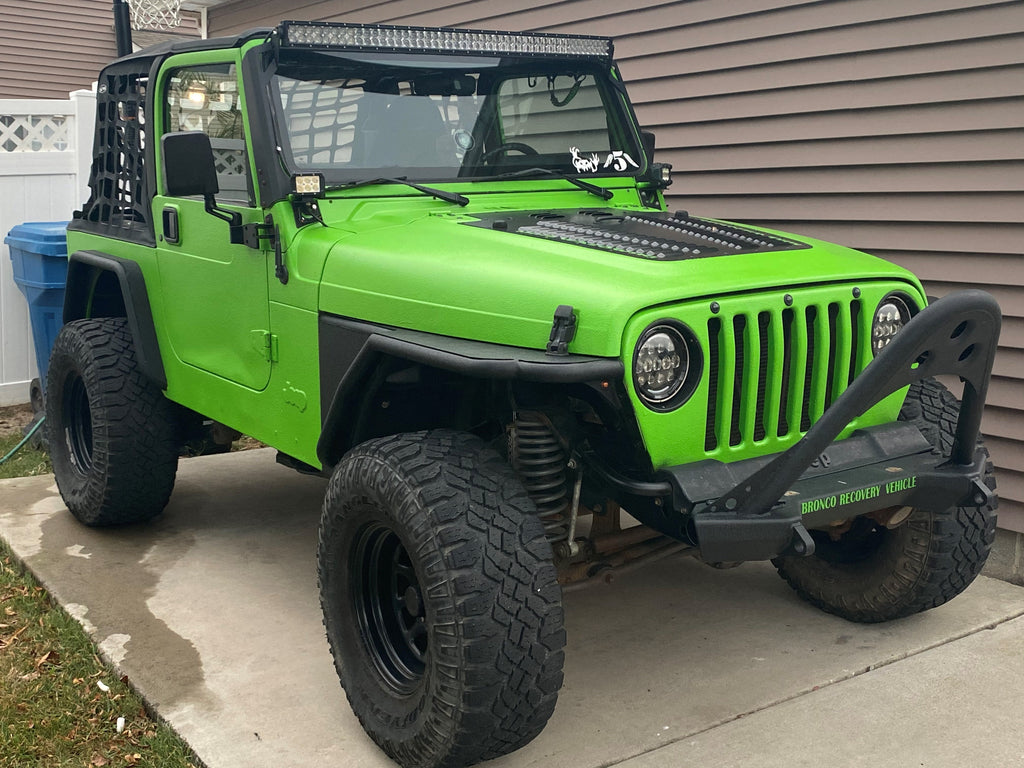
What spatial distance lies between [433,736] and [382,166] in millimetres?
1977

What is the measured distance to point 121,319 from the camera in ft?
16.2

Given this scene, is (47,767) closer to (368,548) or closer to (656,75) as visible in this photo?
(368,548)

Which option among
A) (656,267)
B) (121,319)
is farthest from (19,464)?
(656,267)

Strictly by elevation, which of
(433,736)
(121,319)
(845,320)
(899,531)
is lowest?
(433,736)

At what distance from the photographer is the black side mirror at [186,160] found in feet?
11.9

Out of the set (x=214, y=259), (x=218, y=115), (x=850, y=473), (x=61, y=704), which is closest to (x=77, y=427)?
(x=214, y=259)

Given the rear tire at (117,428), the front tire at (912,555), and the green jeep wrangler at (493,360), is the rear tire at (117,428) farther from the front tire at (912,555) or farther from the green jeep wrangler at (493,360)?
the front tire at (912,555)

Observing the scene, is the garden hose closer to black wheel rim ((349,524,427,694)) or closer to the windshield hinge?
black wheel rim ((349,524,427,694))

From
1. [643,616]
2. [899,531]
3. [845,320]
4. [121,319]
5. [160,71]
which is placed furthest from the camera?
[121,319]

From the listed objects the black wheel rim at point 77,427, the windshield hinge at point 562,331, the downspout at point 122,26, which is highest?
the downspout at point 122,26

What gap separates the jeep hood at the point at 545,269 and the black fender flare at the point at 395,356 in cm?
4

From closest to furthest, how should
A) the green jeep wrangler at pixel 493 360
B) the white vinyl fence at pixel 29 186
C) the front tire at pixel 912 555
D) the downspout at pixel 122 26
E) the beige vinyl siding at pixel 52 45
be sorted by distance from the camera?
1. the green jeep wrangler at pixel 493 360
2. the front tire at pixel 912 555
3. the white vinyl fence at pixel 29 186
4. the downspout at pixel 122 26
5. the beige vinyl siding at pixel 52 45

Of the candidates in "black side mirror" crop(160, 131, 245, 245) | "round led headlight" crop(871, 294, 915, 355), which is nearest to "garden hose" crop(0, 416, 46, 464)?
"black side mirror" crop(160, 131, 245, 245)

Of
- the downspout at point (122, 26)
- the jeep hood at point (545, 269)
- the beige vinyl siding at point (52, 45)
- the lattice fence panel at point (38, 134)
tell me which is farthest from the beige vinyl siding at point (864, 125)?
the beige vinyl siding at point (52, 45)
